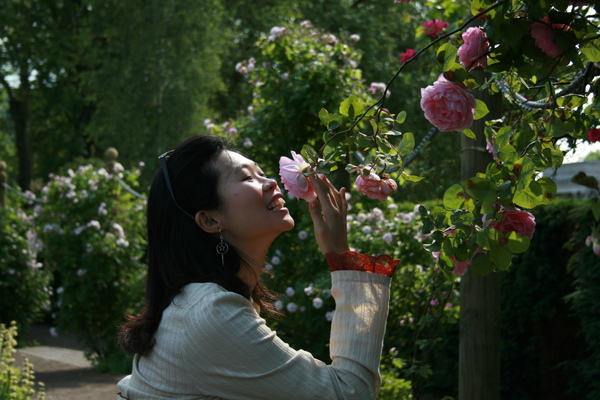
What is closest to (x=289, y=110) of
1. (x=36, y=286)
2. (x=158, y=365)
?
(x=158, y=365)

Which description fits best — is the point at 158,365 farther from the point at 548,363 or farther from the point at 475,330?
the point at 548,363

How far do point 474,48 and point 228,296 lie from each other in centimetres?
87

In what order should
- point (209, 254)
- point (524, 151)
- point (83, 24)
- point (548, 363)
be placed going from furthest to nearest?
point (83, 24) → point (548, 363) → point (524, 151) → point (209, 254)

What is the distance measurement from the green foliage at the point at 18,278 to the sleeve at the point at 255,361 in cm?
927

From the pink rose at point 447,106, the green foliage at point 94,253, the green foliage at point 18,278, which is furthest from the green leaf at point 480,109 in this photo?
the green foliage at point 18,278

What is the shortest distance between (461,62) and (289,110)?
154 inches

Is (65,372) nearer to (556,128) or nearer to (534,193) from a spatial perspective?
(556,128)

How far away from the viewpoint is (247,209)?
78.9 inches

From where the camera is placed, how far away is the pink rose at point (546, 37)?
6.59 feet

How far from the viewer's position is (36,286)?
35.9 ft

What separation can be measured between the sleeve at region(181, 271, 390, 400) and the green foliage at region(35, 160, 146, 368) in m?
6.88

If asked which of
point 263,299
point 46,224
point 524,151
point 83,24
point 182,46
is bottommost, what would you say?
point 263,299

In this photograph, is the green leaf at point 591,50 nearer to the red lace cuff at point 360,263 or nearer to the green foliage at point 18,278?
the red lace cuff at point 360,263

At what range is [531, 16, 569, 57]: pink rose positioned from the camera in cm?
A: 201
